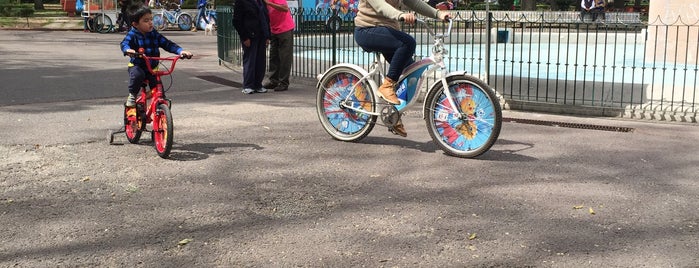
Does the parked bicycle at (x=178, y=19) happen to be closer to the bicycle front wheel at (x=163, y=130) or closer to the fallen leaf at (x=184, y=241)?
the bicycle front wheel at (x=163, y=130)

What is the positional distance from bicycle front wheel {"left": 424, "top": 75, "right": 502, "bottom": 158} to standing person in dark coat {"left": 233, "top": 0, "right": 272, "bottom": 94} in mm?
5017

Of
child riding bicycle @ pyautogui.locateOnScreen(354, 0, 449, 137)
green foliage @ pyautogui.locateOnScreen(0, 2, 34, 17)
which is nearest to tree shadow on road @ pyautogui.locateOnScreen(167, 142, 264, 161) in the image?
child riding bicycle @ pyautogui.locateOnScreen(354, 0, 449, 137)

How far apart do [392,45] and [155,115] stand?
6.61ft

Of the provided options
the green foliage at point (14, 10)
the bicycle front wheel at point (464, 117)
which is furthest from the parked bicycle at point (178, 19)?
the bicycle front wheel at point (464, 117)

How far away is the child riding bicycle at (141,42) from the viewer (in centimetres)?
725

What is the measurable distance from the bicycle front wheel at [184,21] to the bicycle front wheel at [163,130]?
25.4 m

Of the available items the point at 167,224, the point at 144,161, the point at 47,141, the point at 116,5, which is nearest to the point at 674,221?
the point at 167,224

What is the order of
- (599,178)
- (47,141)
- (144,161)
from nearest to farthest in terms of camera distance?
1. (599,178)
2. (144,161)
3. (47,141)

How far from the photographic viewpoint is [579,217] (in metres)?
5.30

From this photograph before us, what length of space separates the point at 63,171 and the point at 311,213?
7.41 feet

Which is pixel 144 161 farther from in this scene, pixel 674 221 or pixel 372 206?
pixel 674 221

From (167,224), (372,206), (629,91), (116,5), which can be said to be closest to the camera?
(167,224)

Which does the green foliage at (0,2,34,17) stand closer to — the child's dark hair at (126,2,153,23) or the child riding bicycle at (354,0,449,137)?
the child's dark hair at (126,2,153,23)

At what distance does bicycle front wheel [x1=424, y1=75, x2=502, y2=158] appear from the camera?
6918 millimetres
